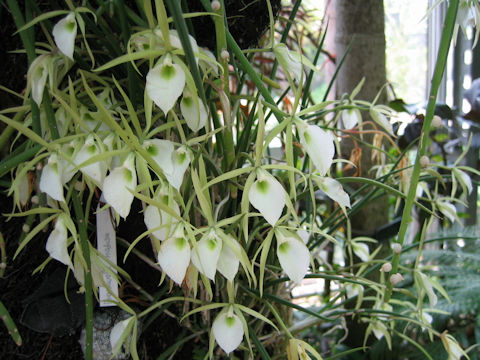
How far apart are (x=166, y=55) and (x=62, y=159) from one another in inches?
5.5

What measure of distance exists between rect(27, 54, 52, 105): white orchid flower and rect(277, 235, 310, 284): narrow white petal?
0.89ft

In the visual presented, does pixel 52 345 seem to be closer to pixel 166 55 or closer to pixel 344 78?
pixel 166 55

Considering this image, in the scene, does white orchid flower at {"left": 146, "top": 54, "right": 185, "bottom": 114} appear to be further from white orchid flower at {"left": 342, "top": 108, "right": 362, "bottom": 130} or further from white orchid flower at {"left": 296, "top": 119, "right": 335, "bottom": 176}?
white orchid flower at {"left": 342, "top": 108, "right": 362, "bottom": 130}

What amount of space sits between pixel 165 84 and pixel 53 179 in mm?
142

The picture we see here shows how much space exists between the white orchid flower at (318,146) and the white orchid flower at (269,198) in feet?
0.13

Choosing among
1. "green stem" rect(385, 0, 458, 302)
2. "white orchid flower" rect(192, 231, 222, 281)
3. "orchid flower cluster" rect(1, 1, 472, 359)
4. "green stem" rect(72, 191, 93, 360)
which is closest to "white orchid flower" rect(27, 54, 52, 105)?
"orchid flower cluster" rect(1, 1, 472, 359)

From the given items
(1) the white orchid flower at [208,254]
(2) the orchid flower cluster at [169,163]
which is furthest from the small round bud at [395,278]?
(1) the white orchid flower at [208,254]

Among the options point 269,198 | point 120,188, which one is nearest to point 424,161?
point 269,198

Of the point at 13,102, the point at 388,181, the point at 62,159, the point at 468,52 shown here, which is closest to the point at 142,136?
the point at 62,159

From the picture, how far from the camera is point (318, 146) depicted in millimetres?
401

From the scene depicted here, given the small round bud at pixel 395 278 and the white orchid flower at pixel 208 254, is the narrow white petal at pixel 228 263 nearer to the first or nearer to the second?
the white orchid flower at pixel 208 254

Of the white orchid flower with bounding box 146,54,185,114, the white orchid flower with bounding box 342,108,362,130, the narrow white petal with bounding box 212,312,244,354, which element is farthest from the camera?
the white orchid flower with bounding box 342,108,362,130

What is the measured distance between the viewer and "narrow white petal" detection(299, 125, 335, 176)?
398 mm

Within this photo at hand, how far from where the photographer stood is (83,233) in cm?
46
